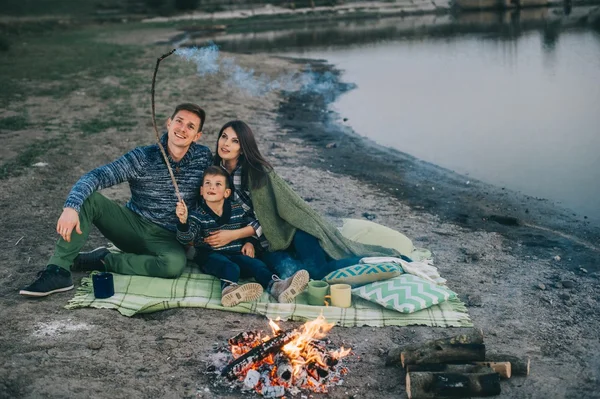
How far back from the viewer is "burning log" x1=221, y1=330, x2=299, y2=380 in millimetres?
4246

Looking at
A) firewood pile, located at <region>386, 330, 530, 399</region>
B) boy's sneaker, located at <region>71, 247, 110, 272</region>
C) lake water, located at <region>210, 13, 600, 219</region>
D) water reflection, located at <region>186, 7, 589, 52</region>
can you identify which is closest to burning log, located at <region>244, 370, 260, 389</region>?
firewood pile, located at <region>386, 330, 530, 399</region>

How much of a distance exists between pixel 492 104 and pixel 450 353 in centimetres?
1194

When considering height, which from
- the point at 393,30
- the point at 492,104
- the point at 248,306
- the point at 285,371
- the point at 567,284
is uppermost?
the point at 285,371

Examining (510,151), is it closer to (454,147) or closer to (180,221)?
(454,147)

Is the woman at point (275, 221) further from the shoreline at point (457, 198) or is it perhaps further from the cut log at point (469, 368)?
the shoreline at point (457, 198)

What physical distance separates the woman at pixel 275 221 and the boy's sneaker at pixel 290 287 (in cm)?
32

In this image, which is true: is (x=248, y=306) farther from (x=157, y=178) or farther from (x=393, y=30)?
(x=393, y=30)

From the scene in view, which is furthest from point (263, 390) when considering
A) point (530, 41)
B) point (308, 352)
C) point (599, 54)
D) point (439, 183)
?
point (530, 41)

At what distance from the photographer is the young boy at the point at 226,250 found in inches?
211

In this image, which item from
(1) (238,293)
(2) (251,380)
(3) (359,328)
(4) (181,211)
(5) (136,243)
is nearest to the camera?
(2) (251,380)

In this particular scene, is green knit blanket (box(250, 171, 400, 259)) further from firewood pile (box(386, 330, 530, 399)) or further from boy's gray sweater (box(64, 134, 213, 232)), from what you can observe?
firewood pile (box(386, 330, 530, 399))

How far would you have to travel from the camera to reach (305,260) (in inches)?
231

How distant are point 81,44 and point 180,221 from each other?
19.6 m

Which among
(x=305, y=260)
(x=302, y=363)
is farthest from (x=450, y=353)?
(x=305, y=260)
